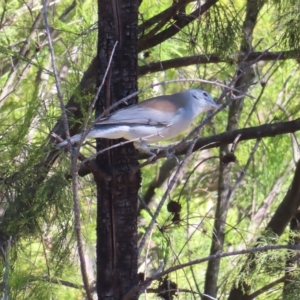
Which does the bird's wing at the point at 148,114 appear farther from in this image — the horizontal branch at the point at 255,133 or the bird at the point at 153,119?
the horizontal branch at the point at 255,133

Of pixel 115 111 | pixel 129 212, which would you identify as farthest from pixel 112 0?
pixel 129 212

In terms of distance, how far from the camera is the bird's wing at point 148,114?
174cm

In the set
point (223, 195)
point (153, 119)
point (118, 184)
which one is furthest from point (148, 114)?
point (223, 195)

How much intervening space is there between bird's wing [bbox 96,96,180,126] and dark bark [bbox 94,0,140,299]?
0.29 feet

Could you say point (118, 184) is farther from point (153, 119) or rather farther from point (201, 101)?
point (201, 101)

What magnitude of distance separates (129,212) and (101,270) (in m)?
0.17

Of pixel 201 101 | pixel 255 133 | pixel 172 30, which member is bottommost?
pixel 255 133

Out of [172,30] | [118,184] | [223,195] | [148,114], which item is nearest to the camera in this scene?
[118,184]

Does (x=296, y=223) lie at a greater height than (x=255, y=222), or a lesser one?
lesser

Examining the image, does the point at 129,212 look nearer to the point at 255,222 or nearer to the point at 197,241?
the point at 255,222

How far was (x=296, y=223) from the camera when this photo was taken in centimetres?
270

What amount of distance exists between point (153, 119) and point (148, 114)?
0.03 m

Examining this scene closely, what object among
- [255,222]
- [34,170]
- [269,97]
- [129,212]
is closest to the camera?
[129,212]

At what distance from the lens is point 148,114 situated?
1.88 m
